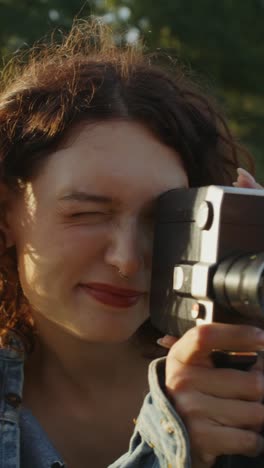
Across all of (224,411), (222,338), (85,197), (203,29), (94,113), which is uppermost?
(203,29)

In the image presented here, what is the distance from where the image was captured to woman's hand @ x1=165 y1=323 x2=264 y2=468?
Result: 4.52 feet

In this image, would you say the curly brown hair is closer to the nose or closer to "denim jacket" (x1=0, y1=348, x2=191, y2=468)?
"denim jacket" (x1=0, y1=348, x2=191, y2=468)

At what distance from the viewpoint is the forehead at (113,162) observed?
1.74 meters

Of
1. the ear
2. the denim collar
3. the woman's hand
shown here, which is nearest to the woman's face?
the ear

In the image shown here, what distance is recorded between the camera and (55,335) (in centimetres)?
200

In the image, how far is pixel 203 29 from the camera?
771 centimetres

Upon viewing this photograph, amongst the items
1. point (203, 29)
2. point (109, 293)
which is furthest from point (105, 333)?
point (203, 29)

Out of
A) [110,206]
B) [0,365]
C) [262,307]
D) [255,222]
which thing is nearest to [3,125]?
[110,206]

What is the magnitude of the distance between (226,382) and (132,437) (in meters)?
0.30

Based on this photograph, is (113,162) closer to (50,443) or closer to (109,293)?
(109,293)

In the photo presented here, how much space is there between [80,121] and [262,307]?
79 centimetres

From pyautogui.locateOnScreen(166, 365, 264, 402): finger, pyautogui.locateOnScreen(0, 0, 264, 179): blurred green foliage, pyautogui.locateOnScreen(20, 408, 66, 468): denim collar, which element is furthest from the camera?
pyautogui.locateOnScreen(0, 0, 264, 179): blurred green foliage

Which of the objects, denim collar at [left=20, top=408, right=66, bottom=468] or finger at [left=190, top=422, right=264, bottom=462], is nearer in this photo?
finger at [left=190, top=422, right=264, bottom=462]

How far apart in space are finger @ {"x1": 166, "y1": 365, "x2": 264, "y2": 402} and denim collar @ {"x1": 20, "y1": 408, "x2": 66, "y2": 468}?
60 cm
